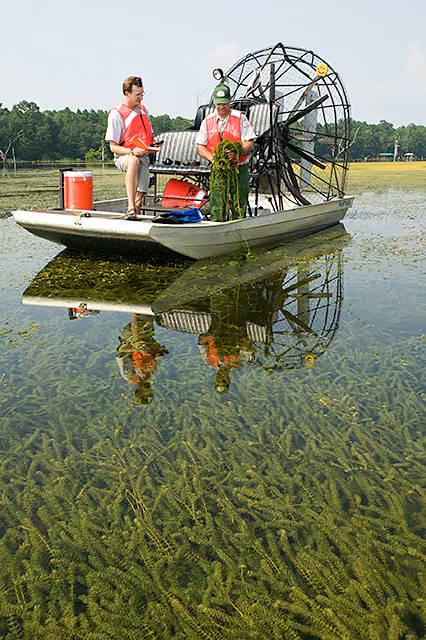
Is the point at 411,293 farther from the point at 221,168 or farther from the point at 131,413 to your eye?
the point at 131,413

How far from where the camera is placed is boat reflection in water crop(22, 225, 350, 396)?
396 cm

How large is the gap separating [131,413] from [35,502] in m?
0.84

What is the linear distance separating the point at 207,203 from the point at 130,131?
6.91 ft

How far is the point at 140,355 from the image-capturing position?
12.9 ft

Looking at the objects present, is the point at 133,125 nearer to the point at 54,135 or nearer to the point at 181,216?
the point at 181,216

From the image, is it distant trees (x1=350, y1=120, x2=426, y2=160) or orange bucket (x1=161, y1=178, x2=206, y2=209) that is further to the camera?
distant trees (x1=350, y1=120, x2=426, y2=160)

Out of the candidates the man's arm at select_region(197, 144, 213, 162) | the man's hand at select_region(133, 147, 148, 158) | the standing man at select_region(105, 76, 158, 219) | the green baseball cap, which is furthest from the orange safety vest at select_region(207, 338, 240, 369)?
the green baseball cap

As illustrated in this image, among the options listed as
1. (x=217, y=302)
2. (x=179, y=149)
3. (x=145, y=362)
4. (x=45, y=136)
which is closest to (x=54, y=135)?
(x=45, y=136)

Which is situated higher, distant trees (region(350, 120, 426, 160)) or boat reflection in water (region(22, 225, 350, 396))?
distant trees (region(350, 120, 426, 160))

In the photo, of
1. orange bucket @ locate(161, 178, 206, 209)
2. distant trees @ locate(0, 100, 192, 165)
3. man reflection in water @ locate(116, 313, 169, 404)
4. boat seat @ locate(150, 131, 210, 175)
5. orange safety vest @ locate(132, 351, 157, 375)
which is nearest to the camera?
man reflection in water @ locate(116, 313, 169, 404)

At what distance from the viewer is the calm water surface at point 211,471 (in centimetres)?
182

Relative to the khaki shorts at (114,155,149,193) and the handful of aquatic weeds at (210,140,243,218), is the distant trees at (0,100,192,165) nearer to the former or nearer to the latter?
the khaki shorts at (114,155,149,193)

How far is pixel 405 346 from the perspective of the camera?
4.16 metres

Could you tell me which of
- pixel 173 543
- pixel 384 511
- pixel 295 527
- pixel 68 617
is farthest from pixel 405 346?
pixel 68 617
